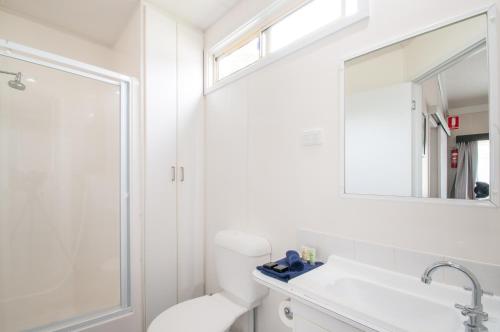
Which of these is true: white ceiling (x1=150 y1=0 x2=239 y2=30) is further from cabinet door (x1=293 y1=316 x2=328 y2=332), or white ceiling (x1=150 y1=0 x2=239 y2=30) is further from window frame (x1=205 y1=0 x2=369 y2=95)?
cabinet door (x1=293 y1=316 x2=328 y2=332)

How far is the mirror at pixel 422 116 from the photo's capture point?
0.84 m

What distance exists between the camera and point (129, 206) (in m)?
1.72

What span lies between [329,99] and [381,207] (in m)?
0.58

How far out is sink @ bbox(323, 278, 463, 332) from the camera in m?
0.75

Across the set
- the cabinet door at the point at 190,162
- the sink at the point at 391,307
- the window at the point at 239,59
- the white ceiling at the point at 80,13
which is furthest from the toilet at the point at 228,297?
the white ceiling at the point at 80,13

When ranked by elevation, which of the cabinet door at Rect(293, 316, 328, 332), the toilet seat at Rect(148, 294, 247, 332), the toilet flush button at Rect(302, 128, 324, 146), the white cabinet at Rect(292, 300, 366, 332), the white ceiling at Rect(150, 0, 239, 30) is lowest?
the toilet seat at Rect(148, 294, 247, 332)

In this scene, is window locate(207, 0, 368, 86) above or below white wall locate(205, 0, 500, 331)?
above

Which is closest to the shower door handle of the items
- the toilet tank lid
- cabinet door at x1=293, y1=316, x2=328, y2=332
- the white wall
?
the white wall

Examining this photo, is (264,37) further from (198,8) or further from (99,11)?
(99,11)

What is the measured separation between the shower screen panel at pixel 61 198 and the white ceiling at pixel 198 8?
74 cm

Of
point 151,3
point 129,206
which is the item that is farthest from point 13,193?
point 151,3

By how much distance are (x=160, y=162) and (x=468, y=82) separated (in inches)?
71.0

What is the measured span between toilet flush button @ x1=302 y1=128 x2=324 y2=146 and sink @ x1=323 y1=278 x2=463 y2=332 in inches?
26.2

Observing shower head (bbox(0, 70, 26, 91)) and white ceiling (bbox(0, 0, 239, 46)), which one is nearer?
shower head (bbox(0, 70, 26, 91))
